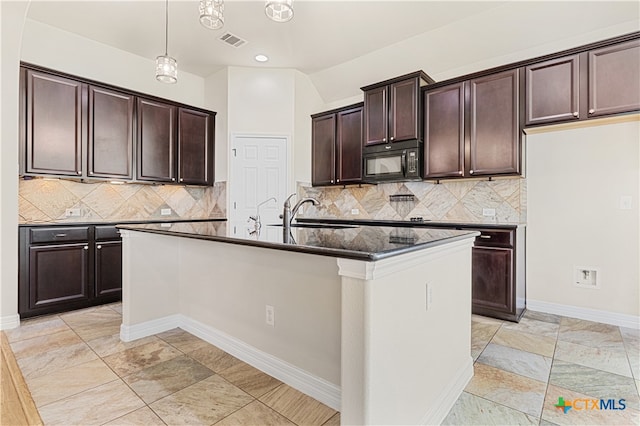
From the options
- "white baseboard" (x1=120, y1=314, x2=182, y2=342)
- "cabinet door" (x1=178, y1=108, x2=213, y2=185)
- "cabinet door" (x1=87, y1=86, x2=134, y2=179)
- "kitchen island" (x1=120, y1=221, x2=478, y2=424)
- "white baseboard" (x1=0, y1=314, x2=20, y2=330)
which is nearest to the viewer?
"kitchen island" (x1=120, y1=221, x2=478, y2=424)

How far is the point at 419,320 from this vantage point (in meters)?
1.48

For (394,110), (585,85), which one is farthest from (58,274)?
(585,85)

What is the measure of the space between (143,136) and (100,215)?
111cm

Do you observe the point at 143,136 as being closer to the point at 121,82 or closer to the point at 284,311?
the point at 121,82

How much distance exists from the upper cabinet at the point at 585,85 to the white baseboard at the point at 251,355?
3.02m

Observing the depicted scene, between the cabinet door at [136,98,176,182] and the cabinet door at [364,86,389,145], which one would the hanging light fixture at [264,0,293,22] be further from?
the cabinet door at [136,98,176,182]

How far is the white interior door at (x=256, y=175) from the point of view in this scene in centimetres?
479

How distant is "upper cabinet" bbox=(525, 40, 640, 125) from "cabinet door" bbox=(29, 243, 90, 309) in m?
4.65

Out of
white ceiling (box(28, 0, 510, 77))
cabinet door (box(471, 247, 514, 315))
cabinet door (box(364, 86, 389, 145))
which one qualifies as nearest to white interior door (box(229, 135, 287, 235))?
white ceiling (box(28, 0, 510, 77))

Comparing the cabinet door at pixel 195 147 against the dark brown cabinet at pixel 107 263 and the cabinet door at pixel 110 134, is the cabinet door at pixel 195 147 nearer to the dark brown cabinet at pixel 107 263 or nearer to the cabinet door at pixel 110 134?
the cabinet door at pixel 110 134

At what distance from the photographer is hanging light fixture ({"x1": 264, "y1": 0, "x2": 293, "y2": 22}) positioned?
6.39 feet

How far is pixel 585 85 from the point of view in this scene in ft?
9.39

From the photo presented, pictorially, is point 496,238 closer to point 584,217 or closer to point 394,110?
point 584,217

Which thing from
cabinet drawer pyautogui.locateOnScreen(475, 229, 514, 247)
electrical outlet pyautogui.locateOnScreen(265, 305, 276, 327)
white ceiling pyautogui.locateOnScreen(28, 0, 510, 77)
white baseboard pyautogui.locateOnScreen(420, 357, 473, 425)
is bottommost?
white baseboard pyautogui.locateOnScreen(420, 357, 473, 425)
